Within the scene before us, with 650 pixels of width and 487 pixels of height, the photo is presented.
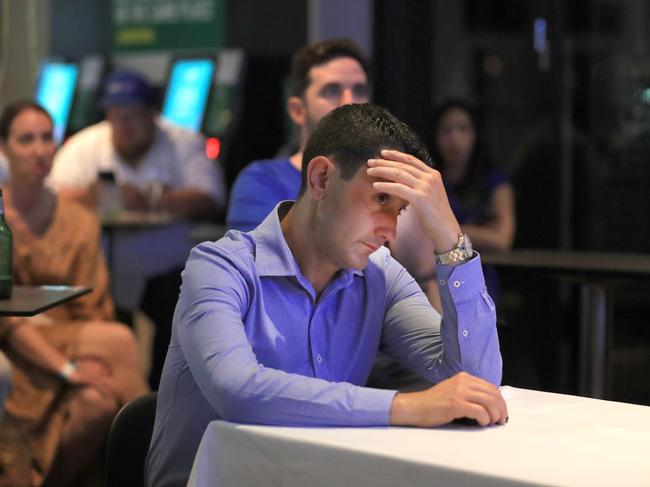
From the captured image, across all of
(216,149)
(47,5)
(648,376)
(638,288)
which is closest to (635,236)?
(638,288)

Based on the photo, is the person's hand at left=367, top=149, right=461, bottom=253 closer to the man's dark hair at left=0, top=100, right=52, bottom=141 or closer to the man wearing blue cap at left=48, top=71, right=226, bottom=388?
the man's dark hair at left=0, top=100, right=52, bottom=141

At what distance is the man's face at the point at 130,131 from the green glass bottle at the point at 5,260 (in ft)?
9.90

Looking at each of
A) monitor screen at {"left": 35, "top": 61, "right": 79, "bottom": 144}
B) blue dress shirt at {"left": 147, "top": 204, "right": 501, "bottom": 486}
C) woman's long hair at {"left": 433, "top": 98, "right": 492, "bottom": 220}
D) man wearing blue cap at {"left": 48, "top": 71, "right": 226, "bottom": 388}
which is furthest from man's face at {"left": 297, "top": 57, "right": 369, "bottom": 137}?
monitor screen at {"left": 35, "top": 61, "right": 79, "bottom": 144}

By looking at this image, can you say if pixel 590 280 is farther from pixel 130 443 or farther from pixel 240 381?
pixel 240 381

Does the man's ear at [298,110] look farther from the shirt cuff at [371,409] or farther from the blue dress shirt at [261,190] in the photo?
the shirt cuff at [371,409]

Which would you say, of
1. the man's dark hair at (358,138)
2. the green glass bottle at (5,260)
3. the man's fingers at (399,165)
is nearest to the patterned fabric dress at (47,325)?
the green glass bottle at (5,260)

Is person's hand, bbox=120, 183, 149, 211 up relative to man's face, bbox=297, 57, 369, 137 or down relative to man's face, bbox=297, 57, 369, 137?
down

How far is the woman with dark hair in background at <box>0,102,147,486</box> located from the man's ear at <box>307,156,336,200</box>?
6.64 feet

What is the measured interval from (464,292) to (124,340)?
7.36ft

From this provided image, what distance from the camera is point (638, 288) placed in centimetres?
629

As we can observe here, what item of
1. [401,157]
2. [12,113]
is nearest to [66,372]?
[12,113]

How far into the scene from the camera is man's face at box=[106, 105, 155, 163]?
6.39 m

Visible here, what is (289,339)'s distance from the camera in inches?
88.3

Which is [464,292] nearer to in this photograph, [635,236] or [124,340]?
[124,340]
